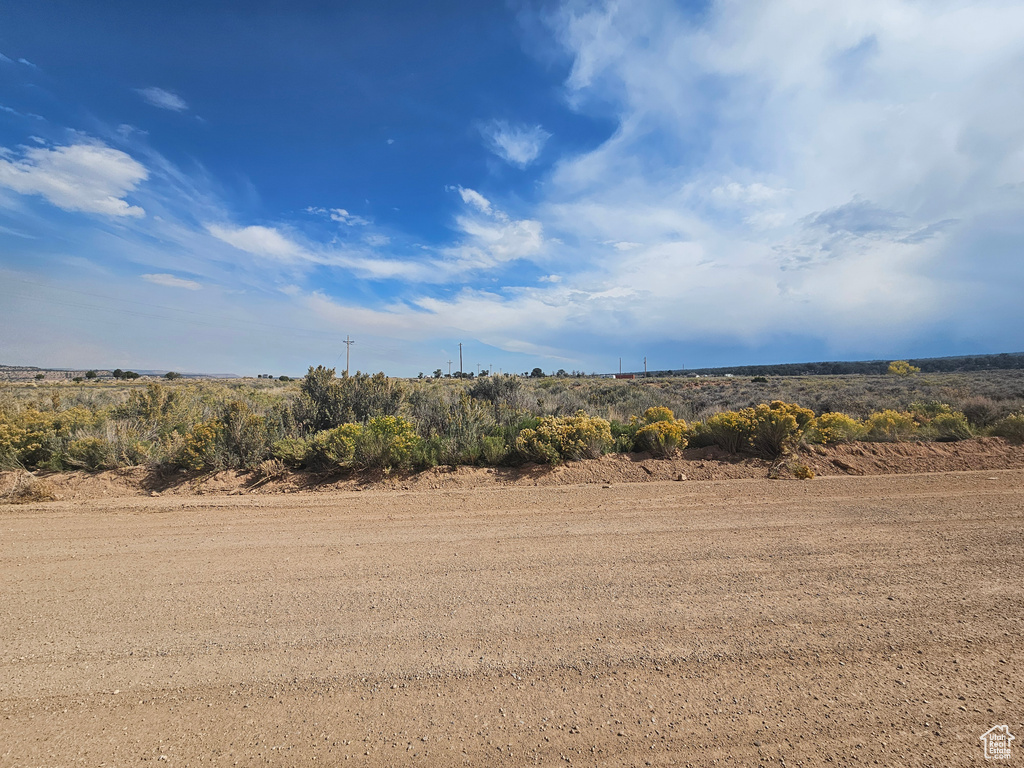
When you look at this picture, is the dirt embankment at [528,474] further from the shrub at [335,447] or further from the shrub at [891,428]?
the shrub at [891,428]

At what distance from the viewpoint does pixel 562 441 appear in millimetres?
9000

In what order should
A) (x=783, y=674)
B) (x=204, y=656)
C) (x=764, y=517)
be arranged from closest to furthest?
(x=783, y=674)
(x=204, y=656)
(x=764, y=517)

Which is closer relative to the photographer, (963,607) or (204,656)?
(204,656)

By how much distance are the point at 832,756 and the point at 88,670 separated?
15.9ft

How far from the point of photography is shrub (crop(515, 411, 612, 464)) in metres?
8.88

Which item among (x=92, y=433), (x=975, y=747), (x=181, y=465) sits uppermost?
(x=92, y=433)

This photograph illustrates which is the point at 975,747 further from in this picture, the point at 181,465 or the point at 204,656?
the point at 181,465

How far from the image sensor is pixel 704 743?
2.47 m

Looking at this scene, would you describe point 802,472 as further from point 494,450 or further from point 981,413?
point 981,413

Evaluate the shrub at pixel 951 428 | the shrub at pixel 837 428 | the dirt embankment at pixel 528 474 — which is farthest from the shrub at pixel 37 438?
the shrub at pixel 951 428

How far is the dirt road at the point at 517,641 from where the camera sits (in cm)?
253

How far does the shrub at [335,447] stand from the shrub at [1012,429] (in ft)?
48.7

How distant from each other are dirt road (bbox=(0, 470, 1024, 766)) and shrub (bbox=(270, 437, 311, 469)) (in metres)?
2.64

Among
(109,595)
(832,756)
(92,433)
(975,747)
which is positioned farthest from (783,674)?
(92,433)
